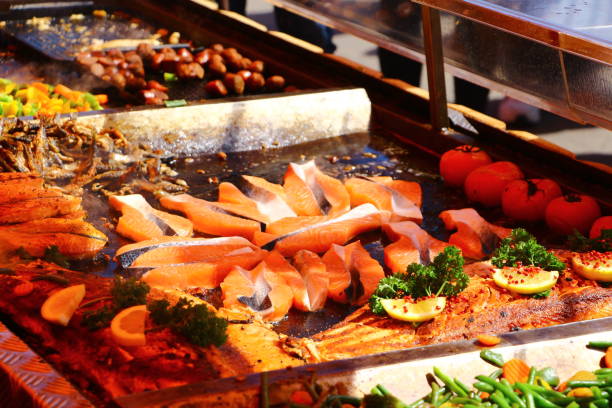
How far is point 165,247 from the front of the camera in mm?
3836

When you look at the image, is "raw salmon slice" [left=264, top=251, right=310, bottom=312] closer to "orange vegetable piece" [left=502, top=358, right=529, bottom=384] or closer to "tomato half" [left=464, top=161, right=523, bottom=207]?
"orange vegetable piece" [left=502, top=358, right=529, bottom=384]

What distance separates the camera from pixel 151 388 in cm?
248

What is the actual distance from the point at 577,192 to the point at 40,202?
290 centimetres

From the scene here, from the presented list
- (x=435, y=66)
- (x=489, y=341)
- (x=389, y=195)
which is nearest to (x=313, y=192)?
(x=389, y=195)

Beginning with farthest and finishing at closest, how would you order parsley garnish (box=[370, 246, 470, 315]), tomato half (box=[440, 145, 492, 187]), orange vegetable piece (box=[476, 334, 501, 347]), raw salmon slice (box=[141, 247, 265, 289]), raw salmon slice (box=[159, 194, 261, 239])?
tomato half (box=[440, 145, 492, 187]) < raw salmon slice (box=[159, 194, 261, 239]) < raw salmon slice (box=[141, 247, 265, 289]) < parsley garnish (box=[370, 246, 470, 315]) < orange vegetable piece (box=[476, 334, 501, 347])

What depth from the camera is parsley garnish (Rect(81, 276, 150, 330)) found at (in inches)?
111

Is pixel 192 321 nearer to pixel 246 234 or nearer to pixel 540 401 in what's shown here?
pixel 540 401

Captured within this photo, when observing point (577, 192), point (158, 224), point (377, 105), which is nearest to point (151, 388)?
point (158, 224)

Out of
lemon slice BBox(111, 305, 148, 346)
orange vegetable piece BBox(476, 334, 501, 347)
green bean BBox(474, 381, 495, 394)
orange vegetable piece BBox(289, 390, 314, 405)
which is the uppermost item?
lemon slice BBox(111, 305, 148, 346)

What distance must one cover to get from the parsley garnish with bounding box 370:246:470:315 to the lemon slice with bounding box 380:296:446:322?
0.07 metres

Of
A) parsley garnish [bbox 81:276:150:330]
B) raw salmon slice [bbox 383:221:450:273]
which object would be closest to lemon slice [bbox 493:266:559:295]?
raw salmon slice [bbox 383:221:450:273]

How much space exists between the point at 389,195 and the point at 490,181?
58 centimetres

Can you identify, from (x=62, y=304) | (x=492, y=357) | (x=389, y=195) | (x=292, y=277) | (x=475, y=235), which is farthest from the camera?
(x=389, y=195)

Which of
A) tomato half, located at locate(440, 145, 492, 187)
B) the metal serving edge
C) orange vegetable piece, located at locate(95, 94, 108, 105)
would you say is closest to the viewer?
the metal serving edge
